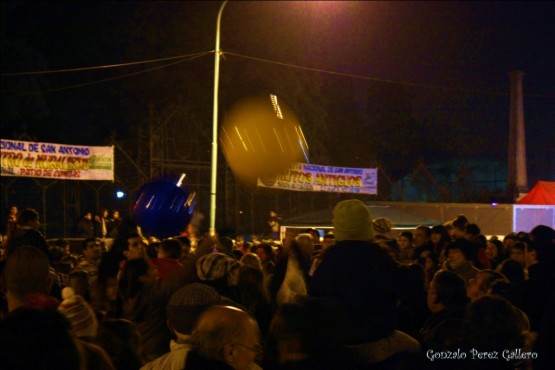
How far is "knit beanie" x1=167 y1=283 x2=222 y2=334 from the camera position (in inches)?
138

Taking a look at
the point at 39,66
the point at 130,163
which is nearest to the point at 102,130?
the point at 39,66

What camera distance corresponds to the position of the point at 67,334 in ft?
6.63

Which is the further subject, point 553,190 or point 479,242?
point 553,190

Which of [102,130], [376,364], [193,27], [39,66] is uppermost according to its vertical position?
[193,27]

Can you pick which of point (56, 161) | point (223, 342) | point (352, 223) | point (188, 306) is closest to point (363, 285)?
point (352, 223)

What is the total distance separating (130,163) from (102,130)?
309 inches

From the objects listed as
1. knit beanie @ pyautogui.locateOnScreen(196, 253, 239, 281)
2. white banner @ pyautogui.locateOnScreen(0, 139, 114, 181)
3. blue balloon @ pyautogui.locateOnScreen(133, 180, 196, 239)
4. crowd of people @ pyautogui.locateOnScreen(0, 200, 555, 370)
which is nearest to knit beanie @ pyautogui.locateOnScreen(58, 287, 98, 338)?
crowd of people @ pyautogui.locateOnScreen(0, 200, 555, 370)

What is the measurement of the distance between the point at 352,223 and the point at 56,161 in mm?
15322

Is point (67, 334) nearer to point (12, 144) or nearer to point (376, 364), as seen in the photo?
point (376, 364)

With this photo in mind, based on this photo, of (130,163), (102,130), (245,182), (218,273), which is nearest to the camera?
(218,273)

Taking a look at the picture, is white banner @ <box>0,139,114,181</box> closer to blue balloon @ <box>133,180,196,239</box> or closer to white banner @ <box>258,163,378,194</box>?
white banner @ <box>258,163,378,194</box>

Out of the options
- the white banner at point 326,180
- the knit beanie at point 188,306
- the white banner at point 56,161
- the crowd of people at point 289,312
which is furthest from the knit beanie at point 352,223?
the white banner at point 326,180

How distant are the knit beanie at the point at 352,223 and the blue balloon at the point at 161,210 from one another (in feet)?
17.5

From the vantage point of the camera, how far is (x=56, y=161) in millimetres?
17906
